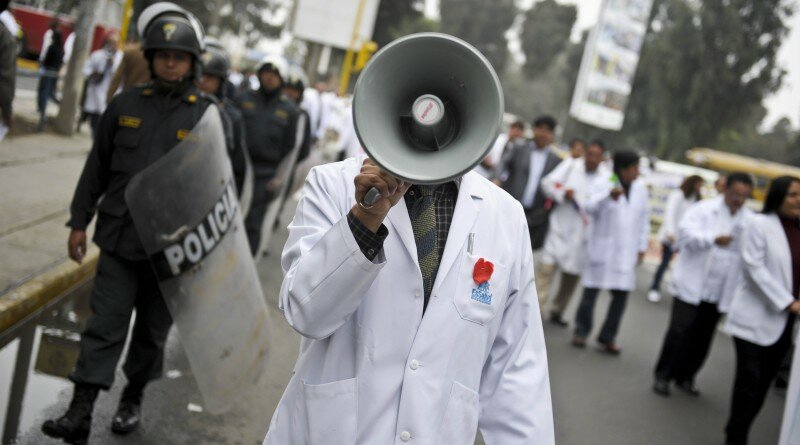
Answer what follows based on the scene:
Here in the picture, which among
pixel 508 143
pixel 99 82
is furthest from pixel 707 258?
pixel 99 82

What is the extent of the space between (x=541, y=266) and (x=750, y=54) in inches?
1684

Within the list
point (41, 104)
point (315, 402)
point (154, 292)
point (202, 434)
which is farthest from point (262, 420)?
point (41, 104)

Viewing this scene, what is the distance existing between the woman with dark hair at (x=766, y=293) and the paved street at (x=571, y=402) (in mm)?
701

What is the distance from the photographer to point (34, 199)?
333 inches

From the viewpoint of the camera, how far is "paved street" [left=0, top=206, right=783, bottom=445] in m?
4.43

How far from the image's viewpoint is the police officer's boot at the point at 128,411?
4207 mm

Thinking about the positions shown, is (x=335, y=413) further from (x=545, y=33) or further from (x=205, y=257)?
(x=545, y=33)

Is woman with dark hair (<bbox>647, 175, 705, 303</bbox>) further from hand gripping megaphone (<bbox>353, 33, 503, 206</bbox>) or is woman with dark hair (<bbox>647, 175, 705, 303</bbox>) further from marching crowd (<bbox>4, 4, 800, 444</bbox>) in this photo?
hand gripping megaphone (<bbox>353, 33, 503, 206</bbox>)

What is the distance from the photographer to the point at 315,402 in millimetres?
2172

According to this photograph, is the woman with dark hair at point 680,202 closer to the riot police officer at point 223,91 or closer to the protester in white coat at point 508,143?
the protester in white coat at point 508,143

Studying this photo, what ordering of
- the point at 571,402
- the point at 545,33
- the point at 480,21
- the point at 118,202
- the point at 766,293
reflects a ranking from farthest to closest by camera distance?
the point at 545,33 → the point at 480,21 → the point at 571,402 → the point at 766,293 → the point at 118,202

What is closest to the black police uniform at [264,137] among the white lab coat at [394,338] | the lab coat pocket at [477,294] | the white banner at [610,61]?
the white lab coat at [394,338]

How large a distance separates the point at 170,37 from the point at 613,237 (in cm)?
528

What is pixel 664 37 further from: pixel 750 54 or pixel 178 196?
pixel 178 196
